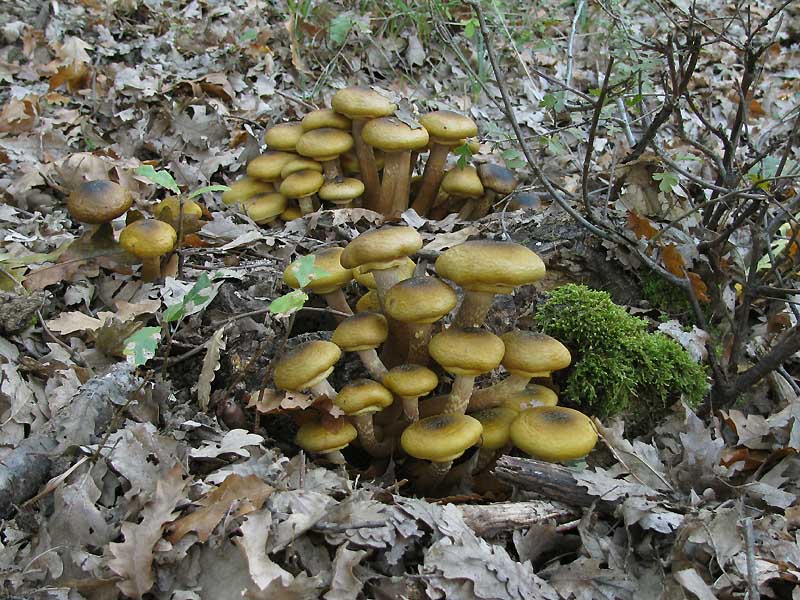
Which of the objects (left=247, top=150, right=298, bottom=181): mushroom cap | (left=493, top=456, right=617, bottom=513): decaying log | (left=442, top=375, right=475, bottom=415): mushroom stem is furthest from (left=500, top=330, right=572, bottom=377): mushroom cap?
(left=247, top=150, right=298, bottom=181): mushroom cap

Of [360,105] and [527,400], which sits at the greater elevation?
[360,105]

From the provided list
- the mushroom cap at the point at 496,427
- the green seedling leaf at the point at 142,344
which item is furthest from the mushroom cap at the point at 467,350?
the green seedling leaf at the point at 142,344

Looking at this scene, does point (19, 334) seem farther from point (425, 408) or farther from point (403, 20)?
point (403, 20)

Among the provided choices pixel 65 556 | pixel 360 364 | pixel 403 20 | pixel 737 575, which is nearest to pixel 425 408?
pixel 360 364

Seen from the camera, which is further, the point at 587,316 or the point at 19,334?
the point at 587,316

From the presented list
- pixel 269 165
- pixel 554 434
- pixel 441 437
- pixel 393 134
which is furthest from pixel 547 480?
pixel 269 165

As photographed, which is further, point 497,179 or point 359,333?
point 497,179

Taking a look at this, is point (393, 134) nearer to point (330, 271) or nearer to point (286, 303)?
point (330, 271)

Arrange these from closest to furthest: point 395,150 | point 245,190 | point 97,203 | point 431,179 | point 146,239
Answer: point 146,239 → point 97,203 → point 395,150 → point 245,190 → point 431,179

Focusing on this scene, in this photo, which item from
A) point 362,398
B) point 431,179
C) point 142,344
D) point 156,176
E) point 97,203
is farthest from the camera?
point 431,179
